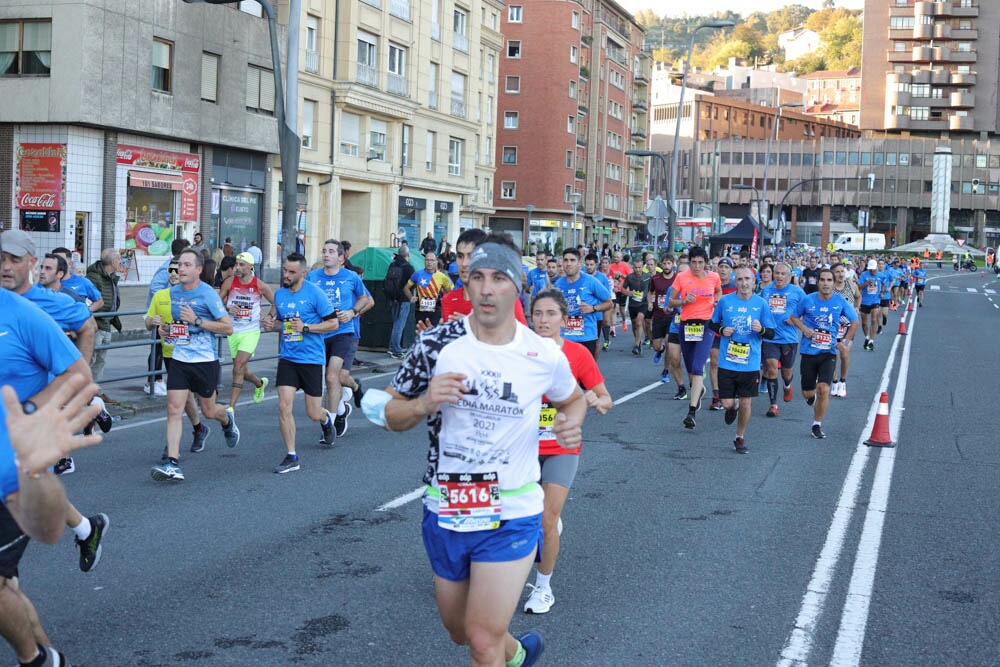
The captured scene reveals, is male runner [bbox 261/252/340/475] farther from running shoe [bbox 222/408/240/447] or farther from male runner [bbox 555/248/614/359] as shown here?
male runner [bbox 555/248/614/359]

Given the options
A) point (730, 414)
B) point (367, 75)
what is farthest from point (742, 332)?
point (367, 75)

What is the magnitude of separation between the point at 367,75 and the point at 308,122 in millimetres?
3535

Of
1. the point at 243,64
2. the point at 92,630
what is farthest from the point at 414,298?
the point at 243,64

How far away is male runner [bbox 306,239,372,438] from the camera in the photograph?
11.5 metres

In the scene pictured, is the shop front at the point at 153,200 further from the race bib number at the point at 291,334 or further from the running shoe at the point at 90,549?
the running shoe at the point at 90,549

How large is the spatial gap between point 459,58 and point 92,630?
47.1 m

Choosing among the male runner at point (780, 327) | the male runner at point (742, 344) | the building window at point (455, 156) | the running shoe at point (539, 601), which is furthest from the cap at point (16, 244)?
the building window at point (455, 156)

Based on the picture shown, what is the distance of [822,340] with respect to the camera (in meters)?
13.2

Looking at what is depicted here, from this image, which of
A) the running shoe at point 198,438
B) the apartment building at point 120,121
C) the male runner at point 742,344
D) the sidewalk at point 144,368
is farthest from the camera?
the apartment building at point 120,121

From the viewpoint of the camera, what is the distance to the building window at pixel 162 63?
101 ft

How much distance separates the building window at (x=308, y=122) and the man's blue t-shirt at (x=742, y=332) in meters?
29.7

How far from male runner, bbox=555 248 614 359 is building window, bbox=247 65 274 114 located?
25.2m

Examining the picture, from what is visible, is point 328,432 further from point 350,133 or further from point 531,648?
point 350,133

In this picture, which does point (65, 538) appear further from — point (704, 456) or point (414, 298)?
point (414, 298)
